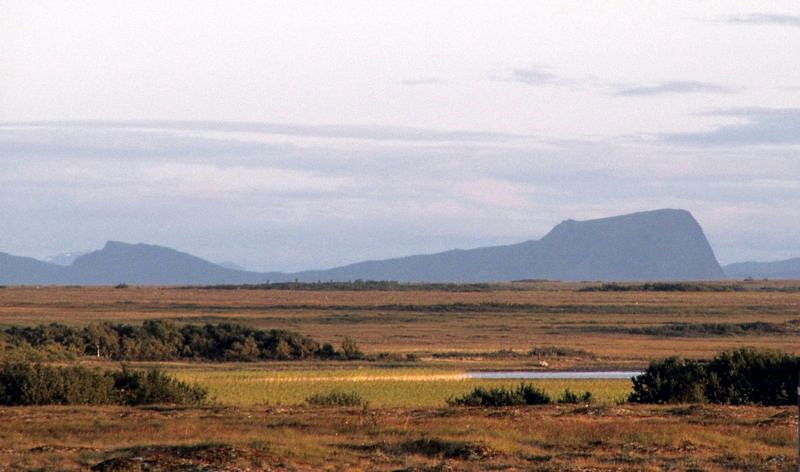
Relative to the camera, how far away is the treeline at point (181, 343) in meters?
52.0

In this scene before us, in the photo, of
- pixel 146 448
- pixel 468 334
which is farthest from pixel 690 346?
pixel 146 448

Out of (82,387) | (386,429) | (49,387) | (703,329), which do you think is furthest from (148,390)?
(703,329)

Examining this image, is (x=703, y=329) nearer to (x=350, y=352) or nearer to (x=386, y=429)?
(x=350, y=352)

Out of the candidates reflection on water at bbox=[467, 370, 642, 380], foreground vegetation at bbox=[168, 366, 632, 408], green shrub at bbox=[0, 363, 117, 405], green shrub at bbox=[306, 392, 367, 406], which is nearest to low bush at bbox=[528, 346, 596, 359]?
reflection on water at bbox=[467, 370, 642, 380]

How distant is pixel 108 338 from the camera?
52969 mm

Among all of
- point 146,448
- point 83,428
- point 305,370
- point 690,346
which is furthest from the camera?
point 690,346

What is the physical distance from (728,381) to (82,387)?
44.3 ft

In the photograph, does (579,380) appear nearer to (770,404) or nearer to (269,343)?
(770,404)

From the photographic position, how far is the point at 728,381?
29375 mm

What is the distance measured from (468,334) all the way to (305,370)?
2528cm

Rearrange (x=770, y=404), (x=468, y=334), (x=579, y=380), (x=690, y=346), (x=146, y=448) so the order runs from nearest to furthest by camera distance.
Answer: (x=146, y=448), (x=770, y=404), (x=579, y=380), (x=690, y=346), (x=468, y=334)

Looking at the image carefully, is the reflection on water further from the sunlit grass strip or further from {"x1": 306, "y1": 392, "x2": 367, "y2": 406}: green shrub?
{"x1": 306, "y1": 392, "x2": 367, "y2": 406}: green shrub

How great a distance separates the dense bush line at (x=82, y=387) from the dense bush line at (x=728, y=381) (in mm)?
9745

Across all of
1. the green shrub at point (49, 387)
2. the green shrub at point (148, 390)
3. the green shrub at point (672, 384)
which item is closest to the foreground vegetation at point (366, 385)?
the green shrub at point (672, 384)
